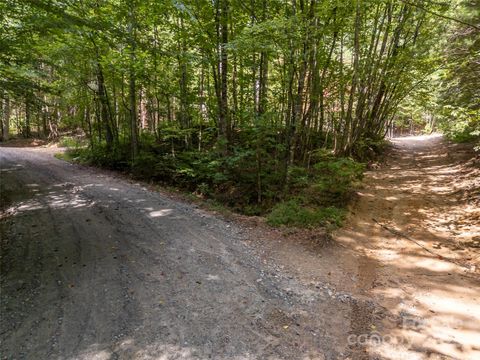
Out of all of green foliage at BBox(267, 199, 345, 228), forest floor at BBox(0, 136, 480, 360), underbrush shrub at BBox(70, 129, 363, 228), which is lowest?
forest floor at BBox(0, 136, 480, 360)

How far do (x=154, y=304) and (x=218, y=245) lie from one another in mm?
2180

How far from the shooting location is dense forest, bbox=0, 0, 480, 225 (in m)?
7.16

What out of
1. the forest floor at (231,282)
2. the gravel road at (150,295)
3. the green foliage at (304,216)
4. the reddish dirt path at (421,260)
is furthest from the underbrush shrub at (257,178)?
the gravel road at (150,295)

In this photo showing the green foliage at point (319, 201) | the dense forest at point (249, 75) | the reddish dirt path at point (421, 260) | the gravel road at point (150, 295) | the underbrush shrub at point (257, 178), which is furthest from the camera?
the underbrush shrub at point (257, 178)

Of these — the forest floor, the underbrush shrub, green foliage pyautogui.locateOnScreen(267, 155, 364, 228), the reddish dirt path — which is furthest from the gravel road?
the underbrush shrub

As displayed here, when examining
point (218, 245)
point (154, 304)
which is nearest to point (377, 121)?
point (218, 245)

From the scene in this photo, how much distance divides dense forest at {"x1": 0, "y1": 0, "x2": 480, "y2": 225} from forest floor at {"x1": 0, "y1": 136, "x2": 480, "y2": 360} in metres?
1.54

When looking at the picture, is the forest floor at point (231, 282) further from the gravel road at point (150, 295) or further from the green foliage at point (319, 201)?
the green foliage at point (319, 201)

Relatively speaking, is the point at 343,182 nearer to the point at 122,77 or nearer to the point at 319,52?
the point at 319,52

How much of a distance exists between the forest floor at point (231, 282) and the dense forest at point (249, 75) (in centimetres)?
154

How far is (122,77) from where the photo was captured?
12.8 meters

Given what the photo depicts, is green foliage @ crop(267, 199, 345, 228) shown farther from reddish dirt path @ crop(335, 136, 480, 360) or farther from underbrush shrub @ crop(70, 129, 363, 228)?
reddish dirt path @ crop(335, 136, 480, 360)

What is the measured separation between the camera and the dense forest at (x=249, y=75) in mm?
7160

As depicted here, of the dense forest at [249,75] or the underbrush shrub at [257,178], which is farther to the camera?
the underbrush shrub at [257,178]
